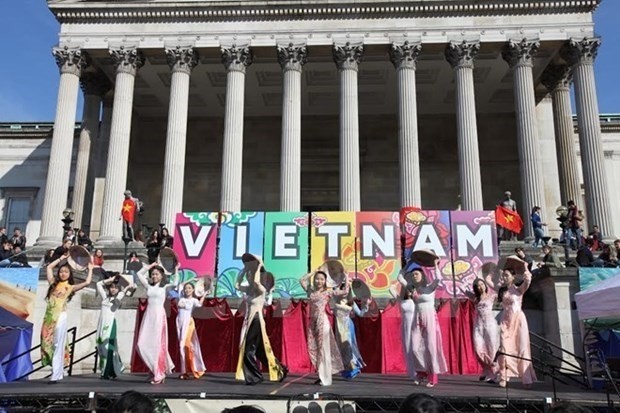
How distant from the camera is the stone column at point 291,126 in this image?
25078 mm

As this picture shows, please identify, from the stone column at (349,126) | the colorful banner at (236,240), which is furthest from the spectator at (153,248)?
the stone column at (349,126)

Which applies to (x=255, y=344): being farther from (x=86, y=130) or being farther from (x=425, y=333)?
(x=86, y=130)

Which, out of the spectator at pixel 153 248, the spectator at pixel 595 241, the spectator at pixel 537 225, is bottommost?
the spectator at pixel 153 248

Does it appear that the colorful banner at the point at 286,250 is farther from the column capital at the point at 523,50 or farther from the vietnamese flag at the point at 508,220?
the column capital at the point at 523,50

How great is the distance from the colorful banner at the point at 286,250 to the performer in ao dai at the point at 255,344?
229 inches

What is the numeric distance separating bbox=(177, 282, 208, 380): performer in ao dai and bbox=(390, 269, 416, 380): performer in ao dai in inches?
154

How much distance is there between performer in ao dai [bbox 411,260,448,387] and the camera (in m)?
9.68

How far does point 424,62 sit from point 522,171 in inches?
326

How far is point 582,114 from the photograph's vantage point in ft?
84.3

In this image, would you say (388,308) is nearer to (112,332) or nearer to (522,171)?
(112,332)

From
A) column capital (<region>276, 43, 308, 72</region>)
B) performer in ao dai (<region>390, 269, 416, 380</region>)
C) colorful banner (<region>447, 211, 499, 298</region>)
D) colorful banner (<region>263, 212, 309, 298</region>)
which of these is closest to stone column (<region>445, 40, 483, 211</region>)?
column capital (<region>276, 43, 308, 72</region>)

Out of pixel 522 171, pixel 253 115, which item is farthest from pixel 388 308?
pixel 253 115

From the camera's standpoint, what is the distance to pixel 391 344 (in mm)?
12641

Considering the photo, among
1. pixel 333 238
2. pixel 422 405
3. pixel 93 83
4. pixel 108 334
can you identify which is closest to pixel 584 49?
pixel 333 238
